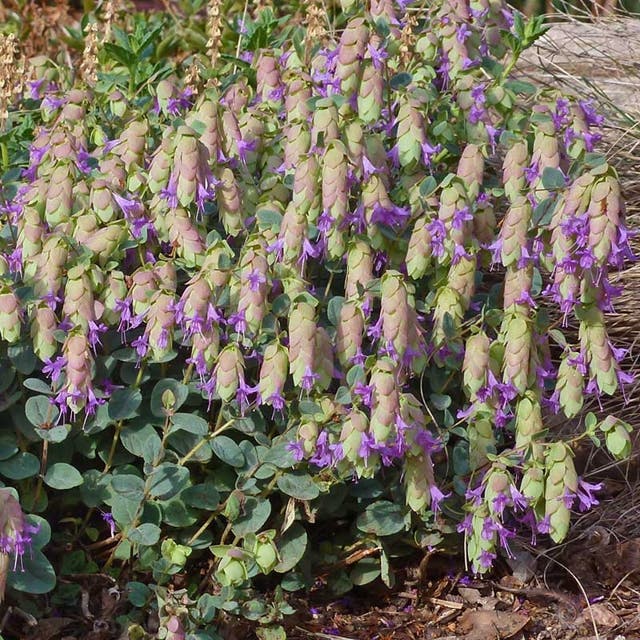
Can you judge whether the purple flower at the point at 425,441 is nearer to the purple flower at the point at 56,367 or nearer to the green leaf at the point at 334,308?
the green leaf at the point at 334,308

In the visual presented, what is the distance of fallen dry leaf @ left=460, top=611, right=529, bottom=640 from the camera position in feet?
7.11

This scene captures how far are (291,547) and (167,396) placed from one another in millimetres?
354

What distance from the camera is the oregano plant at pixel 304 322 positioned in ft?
5.66

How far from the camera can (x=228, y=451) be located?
1.87 metres

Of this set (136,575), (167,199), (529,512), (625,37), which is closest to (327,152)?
(167,199)

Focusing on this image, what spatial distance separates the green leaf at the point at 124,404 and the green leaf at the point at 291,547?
0.34 m

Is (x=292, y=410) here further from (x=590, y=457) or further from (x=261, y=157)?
(x=590, y=457)

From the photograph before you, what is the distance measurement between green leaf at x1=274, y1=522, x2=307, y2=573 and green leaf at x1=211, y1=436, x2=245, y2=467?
0.62 ft

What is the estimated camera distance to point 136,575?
2.05 metres

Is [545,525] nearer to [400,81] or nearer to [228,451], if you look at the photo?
[228,451]

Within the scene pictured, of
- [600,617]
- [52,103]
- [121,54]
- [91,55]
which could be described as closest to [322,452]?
[600,617]

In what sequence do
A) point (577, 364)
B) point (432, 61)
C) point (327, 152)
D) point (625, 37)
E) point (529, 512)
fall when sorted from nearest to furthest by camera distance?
point (327, 152) < point (577, 364) < point (529, 512) < point (432, 61) < point (625, 37)

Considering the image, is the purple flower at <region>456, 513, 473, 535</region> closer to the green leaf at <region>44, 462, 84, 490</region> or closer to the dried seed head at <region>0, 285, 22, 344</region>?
the green leaf at <region>44, 462, 84, 490</region>

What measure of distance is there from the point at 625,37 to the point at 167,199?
80.1 inches
